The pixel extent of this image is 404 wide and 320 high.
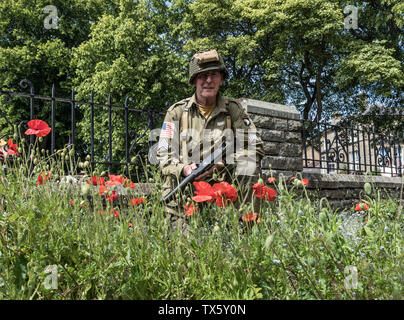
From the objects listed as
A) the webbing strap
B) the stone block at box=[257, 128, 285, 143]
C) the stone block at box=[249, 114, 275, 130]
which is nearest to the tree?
the stone block at box=[257, 128, 285, 143]

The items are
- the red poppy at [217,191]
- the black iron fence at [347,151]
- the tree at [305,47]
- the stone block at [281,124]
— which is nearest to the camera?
the red poppy at [217,191]

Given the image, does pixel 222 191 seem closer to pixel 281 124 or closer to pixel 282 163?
pixel 282 163

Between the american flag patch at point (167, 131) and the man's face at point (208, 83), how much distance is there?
0.37 metres

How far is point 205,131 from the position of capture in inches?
116

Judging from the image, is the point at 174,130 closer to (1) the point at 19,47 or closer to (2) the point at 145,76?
(2) the point at 145,76

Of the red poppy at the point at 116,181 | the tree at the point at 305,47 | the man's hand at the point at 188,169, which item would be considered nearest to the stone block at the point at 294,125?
the man's hand at the point at 188,169

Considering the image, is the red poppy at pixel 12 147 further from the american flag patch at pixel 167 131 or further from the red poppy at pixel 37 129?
the american flag patch at pixel 167 131

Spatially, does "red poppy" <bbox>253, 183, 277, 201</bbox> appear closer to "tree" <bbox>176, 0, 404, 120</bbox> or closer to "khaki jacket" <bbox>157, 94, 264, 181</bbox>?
"khaki jacket" <bbox>157, 94, 264, 181</bbox>

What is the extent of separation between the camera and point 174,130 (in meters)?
2.97

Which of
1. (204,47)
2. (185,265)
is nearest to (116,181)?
(185,265)

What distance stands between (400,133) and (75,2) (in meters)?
19.7

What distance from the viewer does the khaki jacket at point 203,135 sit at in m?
2.82

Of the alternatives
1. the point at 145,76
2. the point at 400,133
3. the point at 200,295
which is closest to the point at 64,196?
the point at 200,295

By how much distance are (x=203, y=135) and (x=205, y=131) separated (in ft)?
0.14
